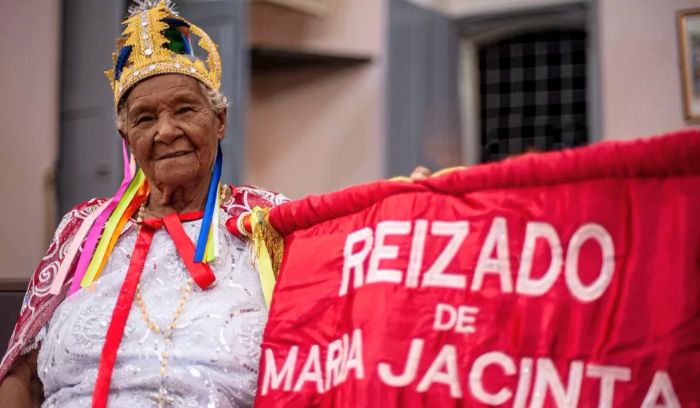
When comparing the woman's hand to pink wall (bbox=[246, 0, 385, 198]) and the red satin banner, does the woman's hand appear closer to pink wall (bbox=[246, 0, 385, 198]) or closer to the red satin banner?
the red satin banner

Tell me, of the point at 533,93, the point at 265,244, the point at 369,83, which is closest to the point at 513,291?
the point at 265,244

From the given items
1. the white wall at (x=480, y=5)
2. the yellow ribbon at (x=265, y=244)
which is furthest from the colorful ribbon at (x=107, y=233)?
the white wall at (x=480, y=5)

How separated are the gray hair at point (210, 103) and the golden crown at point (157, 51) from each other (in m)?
0.01

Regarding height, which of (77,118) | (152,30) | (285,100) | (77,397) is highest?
(285,100)

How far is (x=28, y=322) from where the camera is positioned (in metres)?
1.54

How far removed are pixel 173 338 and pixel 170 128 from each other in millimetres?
409

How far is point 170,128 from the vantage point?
1518 millimetres

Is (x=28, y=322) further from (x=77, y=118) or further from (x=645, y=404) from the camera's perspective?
(x=77, y=118)

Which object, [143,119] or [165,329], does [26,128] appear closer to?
[143,119]

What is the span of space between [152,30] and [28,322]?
64 cm

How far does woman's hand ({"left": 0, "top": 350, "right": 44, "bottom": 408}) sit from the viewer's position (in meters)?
1.50

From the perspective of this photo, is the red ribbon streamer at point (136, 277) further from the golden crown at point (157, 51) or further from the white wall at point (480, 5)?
the white wall at point (480, 5)

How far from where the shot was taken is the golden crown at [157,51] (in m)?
1.56

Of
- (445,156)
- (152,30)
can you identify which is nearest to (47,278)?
(152,30)
